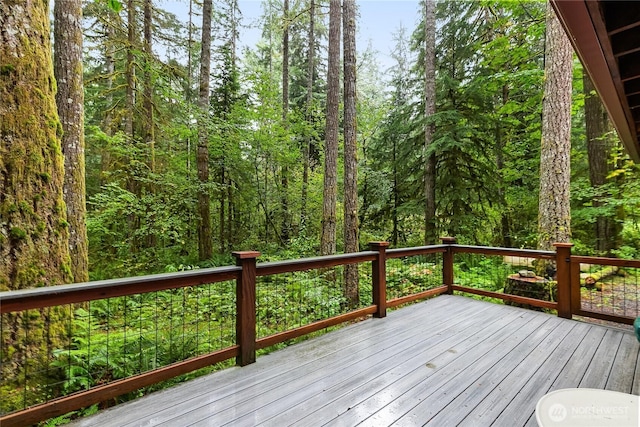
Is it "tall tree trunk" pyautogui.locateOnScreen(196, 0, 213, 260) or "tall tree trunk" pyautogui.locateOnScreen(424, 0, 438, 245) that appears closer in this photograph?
"tall tree trunk" pyautogui.locateOnScreen(196, 0, 213, 260)

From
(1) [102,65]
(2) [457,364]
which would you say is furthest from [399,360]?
(1) [102,65]

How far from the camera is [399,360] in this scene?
2.68 m

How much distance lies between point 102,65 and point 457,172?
37.9 feet

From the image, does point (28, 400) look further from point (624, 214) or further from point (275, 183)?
point (624, 214)

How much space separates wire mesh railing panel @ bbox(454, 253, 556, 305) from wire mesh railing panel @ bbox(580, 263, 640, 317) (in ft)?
2.34

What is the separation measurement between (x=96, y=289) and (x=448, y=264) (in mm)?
4764

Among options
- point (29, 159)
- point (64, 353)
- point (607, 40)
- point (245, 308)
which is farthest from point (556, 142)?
point (64, 353)

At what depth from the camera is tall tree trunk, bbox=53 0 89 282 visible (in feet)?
12.1

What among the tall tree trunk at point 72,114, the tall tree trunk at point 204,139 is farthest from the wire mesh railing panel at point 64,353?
the tall tree trunk at point 204,139

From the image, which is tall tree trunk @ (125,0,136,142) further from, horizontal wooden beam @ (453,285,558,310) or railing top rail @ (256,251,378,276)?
horizontal wooden beam @ (453,285,558,310)

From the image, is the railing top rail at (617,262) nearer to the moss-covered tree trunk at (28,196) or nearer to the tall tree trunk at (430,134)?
the tall tree trunk at (430,134)

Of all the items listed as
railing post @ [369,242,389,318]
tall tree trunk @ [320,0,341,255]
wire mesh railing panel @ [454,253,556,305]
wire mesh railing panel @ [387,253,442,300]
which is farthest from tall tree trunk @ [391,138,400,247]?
railing post @ [369,242,389,318]

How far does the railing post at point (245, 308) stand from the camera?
2551 mm

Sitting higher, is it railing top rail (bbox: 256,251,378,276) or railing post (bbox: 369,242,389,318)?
railing top rail (bbox: 256,251,378,276)
